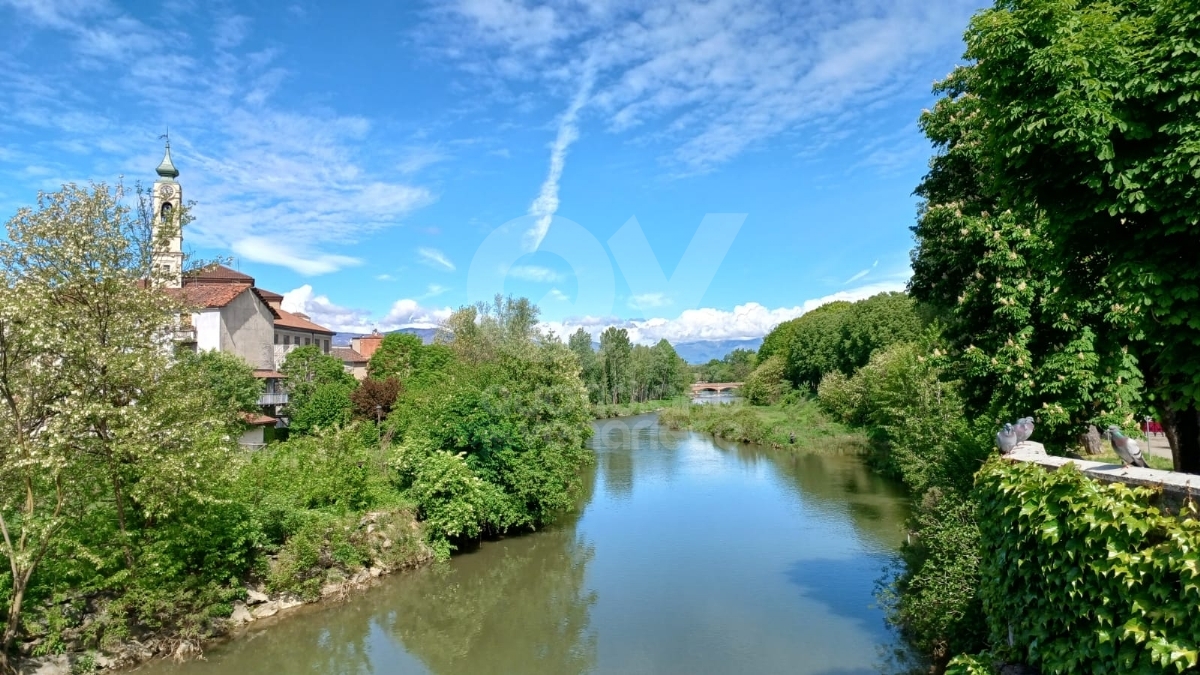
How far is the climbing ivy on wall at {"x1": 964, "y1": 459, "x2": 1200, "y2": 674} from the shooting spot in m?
3.56

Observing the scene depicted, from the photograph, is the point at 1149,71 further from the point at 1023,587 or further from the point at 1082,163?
the point at 1023,587

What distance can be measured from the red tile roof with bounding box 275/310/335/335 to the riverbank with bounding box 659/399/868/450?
29.4m

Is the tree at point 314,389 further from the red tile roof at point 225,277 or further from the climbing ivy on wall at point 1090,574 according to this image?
the climbing ivy on wall at point 1090,574

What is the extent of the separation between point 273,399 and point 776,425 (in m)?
32.2

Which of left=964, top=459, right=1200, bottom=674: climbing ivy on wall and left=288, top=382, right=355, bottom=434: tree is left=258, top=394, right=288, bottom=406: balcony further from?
left=964, top=459, right=1200, bottom=674: climbing ivy on wall

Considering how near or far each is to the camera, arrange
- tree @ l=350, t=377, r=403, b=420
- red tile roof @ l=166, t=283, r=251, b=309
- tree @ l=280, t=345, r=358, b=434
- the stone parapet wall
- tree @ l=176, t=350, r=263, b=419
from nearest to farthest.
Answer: the stone parapet wall → tree @ l=176, t=350, r=263, b=419 → tree @ l=280, t=345, r=358, b=434 → tree @ l=350, t=377, r=403, b=420 → red tile roof @ l=166, t=283, r=251, b=309

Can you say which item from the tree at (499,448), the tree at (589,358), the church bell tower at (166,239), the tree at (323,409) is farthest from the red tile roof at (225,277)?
the tree at (589,358)

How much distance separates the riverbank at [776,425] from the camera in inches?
1571

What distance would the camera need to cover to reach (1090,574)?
4.20 meters

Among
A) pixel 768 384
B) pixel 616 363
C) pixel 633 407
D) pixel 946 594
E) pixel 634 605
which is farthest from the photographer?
pixel 616 363

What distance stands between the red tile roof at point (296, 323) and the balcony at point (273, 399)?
6.56m

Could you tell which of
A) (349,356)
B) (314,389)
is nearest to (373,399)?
(314,389)

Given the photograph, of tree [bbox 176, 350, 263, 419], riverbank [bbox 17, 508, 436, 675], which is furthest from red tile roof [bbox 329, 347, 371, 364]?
riverbank [bbox 17, 508, 436, 675]

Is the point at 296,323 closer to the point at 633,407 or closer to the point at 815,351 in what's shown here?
the point at 633,407
